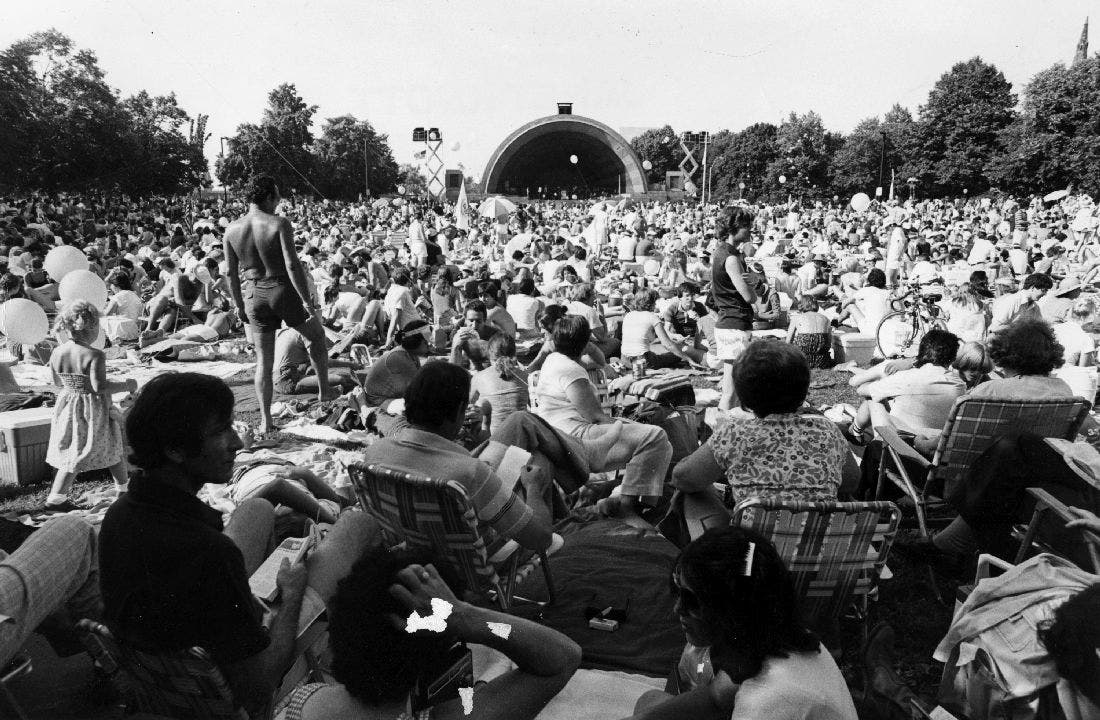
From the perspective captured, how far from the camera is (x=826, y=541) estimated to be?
2.49 meters

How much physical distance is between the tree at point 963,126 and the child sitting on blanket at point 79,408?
58.3m

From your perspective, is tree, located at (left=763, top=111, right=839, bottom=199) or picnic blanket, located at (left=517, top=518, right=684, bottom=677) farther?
tree, located at (left=763, top=111, right=839, bottom=199)

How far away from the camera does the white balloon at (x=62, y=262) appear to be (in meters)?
10.7

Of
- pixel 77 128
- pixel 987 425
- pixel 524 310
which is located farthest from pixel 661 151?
pixel 987 425

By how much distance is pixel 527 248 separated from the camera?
19.1m

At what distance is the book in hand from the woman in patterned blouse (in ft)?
4.87

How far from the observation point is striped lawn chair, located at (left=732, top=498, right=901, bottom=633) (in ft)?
7.95

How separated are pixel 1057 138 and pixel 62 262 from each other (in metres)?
52.3

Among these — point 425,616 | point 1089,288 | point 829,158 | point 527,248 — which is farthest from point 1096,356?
point 829,158

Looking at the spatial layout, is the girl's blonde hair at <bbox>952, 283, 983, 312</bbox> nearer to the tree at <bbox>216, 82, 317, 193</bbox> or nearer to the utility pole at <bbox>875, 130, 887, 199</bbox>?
the tree at <bbox>216, 82, 317, 193</bbox>

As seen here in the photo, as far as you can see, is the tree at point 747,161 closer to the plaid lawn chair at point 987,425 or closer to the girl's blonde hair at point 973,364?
the girl's blonde hair at point 973,364

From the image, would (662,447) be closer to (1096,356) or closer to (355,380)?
(355,380)

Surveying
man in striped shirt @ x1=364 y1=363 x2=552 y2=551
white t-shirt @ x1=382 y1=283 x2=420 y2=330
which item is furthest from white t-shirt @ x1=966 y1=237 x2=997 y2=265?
man in striped shirt @ x1=364 y1=363 x2=552 y2=551

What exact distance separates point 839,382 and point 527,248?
12.1 m
